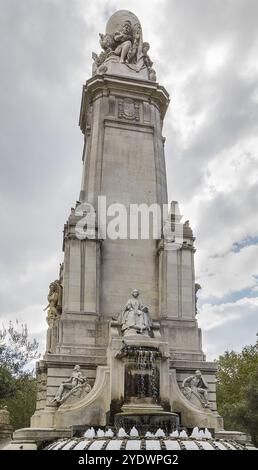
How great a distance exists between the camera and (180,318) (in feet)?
75.7

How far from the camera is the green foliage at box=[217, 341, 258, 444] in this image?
34.5m

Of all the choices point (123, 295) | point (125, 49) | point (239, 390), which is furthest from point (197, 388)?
point (239, 390)

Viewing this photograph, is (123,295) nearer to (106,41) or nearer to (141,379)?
(141,379)

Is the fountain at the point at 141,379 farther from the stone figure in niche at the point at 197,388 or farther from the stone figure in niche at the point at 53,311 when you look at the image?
the stone figure in niche at the point at 53,311

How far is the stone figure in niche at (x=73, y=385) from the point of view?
19.7 metres

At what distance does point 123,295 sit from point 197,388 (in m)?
5.11

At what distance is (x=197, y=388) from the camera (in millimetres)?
20844

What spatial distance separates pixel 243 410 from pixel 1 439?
17.6 metres

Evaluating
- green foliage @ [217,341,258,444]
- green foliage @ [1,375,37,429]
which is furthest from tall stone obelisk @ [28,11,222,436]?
green foliage @ [1,375,37,429]

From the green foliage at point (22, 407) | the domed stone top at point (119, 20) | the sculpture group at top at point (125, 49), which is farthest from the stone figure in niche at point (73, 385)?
the green foliage at point (22, 407)

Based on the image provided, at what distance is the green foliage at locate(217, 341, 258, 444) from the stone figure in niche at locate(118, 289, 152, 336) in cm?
1612

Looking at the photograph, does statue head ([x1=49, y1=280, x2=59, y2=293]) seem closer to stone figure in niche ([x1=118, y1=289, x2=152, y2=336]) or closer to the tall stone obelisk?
the tall stone obelisk

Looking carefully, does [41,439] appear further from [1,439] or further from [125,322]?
[1,439]

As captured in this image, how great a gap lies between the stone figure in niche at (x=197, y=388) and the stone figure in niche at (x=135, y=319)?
2329mm
